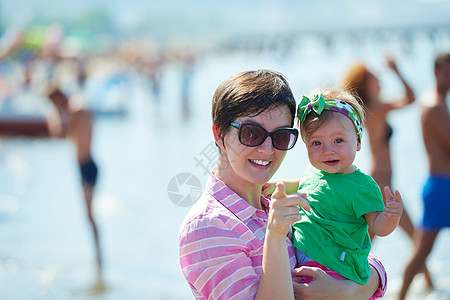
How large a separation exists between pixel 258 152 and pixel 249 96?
6.9 inches

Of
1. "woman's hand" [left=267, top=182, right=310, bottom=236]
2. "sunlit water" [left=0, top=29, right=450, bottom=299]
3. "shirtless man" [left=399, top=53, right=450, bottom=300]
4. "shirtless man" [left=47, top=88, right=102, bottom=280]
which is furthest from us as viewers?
"shirtless man" [left=47, top=88, right=102, bottom=280]

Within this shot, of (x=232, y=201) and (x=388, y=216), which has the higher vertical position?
(x=232, y=201)

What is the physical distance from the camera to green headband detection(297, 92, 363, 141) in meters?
1.86

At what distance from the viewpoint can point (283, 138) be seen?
1.72 m

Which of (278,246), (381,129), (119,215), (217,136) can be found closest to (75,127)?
(119,215)

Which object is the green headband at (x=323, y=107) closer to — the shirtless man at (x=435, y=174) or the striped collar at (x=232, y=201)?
the striped collar at (x=232, y=201)

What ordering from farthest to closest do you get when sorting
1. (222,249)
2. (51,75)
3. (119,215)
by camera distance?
(51,75) → (119,215) → (222,249)

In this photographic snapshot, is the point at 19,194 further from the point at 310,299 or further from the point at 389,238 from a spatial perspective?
the point at 310,299

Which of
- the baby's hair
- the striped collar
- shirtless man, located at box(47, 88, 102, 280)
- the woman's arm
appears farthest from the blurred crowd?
the woman's arm

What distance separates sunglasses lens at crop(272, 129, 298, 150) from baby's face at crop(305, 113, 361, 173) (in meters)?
0.18

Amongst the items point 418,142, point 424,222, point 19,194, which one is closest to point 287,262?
point 424,222

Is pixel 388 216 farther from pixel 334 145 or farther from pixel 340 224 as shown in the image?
pixel 334 145

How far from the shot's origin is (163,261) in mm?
6746

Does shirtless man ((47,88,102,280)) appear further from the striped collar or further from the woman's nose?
the woman's nose
